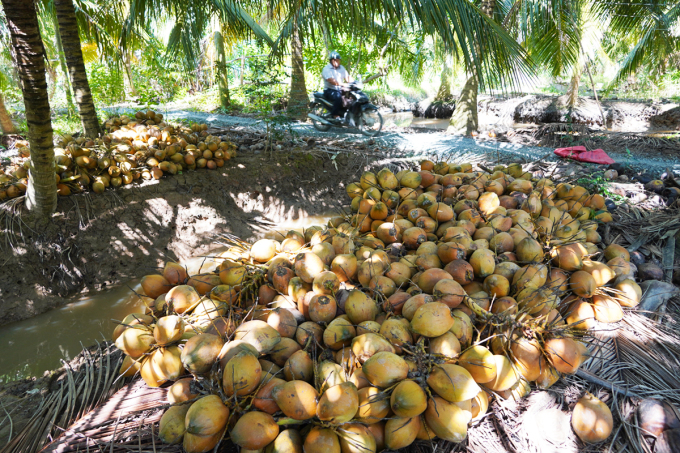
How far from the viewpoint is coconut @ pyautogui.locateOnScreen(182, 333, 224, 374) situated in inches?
44.1

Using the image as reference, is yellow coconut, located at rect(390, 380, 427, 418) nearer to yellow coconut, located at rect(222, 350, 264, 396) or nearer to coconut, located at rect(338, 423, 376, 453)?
coconut, located at rect(338, 423, 376, 453)

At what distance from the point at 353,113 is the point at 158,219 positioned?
4.71 m

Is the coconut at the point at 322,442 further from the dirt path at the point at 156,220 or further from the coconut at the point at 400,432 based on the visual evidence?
the dirt path at the point at 156,220

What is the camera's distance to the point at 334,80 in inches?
283

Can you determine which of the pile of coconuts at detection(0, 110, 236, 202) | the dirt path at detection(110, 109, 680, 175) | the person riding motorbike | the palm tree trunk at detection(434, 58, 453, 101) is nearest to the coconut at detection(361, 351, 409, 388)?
the pile of coconuts at detection(0, 110, 236, 202)

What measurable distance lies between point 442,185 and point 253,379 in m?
1.81

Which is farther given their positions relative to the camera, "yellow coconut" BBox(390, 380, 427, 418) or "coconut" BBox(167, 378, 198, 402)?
"coconut" BBox(167, 378, 198, 402)

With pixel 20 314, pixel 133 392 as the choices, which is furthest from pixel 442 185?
pixel 20 314

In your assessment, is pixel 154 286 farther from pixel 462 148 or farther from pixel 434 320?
pixel 462 148

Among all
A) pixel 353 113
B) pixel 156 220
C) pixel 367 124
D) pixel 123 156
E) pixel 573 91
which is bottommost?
pixel 156 220

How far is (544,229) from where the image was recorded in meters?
1.83

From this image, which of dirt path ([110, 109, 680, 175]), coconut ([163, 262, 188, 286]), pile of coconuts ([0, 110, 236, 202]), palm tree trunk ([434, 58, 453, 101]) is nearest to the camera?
coconut ([163, 262, 188, 286])

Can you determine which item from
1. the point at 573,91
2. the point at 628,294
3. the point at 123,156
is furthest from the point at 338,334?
the point at 573,91

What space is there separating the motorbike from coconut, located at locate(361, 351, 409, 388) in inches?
264
